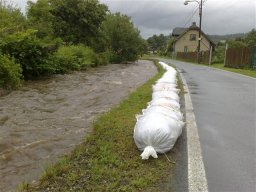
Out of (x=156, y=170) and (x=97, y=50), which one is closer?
(x=156, y=170)

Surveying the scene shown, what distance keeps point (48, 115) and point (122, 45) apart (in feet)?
103

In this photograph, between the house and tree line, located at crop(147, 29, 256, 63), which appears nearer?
tree line, located at crop(147, 29, 256, 63)

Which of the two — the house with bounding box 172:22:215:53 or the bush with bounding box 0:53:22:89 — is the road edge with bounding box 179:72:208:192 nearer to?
the bush with bounding box 0:53:22:89

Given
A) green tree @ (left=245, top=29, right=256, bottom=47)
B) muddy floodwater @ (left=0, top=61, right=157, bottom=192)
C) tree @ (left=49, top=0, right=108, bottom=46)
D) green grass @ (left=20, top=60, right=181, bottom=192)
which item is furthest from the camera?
green tree @ (left=245, top=29, right=256, bottom=47)

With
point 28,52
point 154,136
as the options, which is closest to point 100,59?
point 28,52

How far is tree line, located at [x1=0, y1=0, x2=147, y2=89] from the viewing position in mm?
14531

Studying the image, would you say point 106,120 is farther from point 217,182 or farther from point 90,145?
point 217,182

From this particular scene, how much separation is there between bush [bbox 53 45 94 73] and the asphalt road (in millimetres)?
10276

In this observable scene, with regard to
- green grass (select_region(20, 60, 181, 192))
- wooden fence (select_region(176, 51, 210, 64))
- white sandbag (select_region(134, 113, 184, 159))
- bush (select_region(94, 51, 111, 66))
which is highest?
white sandbag (select_region(134, 113, 184, 159))

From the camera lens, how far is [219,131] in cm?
640

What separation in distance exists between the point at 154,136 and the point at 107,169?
801 millimetres

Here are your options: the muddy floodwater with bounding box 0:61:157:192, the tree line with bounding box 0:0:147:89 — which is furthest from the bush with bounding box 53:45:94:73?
the muddy floodwater with bounding box 0:61:157:192

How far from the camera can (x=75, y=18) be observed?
97.5 feet

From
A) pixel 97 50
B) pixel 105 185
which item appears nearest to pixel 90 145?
pixel 105 185
